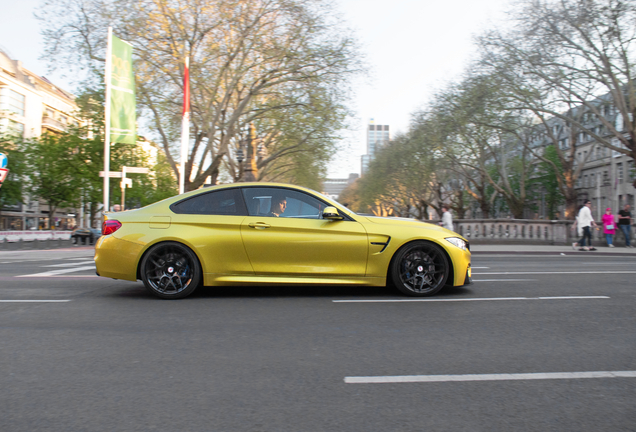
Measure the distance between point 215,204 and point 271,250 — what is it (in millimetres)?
984

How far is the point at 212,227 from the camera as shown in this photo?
268 inches

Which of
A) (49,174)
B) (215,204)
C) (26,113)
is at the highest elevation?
(26,113)

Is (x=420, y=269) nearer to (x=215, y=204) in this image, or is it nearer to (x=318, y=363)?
(x=215, y=204)

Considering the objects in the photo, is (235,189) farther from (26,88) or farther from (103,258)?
(26,88)

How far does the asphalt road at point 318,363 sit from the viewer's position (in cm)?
295

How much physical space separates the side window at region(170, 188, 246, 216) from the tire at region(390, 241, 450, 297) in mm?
2084

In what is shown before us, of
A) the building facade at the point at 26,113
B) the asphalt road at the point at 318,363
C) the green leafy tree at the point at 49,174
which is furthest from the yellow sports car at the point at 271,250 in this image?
the green leafy tree at the point at 49,174

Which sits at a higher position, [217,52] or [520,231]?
[217,52]

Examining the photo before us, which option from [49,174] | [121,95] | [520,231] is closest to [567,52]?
[520,231]

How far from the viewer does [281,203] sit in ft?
23.0

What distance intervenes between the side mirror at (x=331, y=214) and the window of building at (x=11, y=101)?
50336mm

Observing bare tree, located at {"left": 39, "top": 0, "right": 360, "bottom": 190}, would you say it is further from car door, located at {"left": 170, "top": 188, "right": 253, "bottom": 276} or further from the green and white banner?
car door, located at {"left": 170, "top": 188, "right": 253, "bottom": 276}

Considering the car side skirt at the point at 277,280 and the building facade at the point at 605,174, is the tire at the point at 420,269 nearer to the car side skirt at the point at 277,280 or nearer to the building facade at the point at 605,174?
the car side skirt at the point at 277,280

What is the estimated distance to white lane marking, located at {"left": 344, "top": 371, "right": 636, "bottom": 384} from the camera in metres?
3.55
